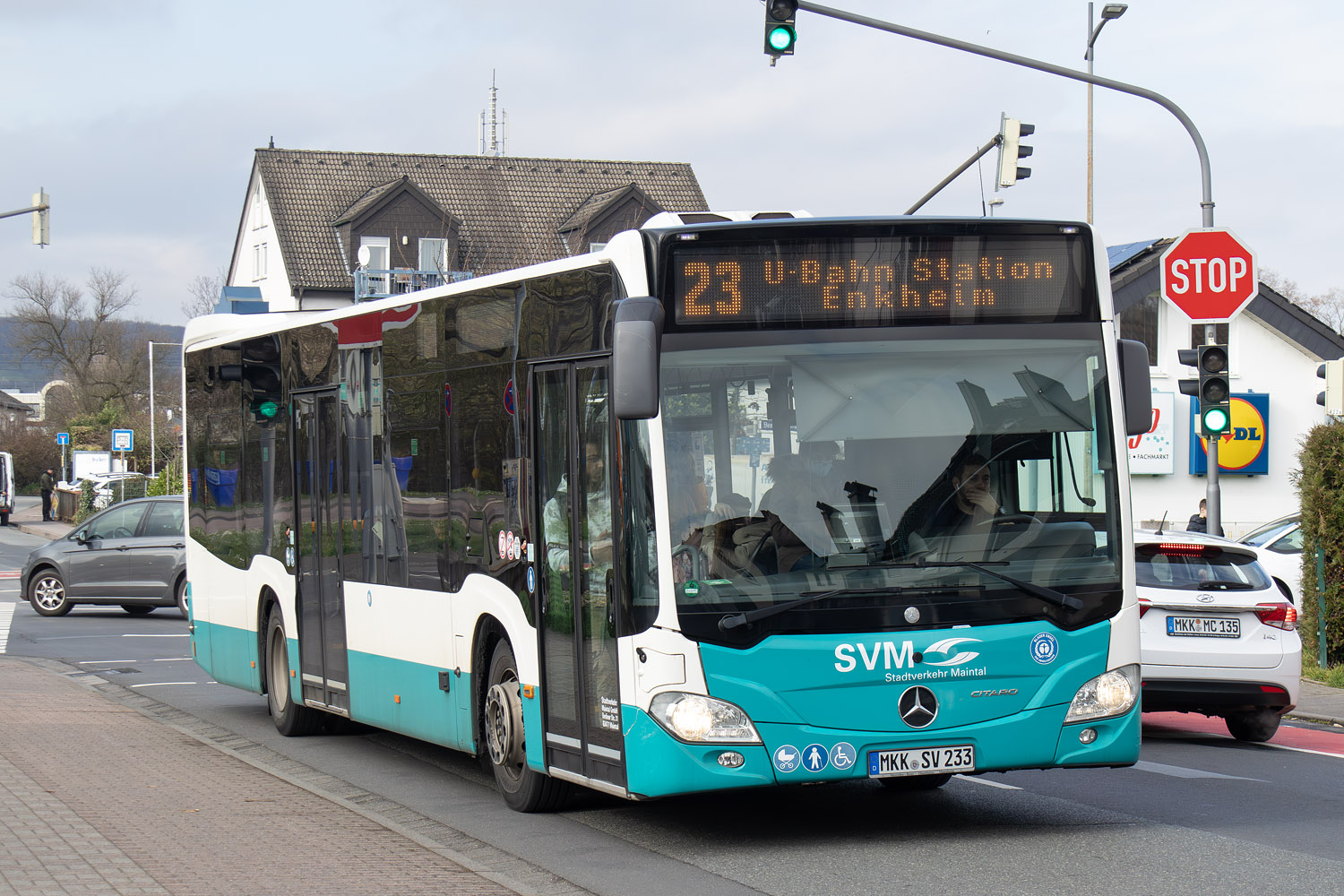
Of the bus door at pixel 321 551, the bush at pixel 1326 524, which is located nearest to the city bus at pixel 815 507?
the bus door at pixel 321 551

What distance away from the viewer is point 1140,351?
8.46 m

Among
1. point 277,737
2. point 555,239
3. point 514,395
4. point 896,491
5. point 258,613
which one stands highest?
point 555,239

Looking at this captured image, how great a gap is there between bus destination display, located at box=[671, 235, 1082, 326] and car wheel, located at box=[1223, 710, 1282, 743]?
5472 millimetres

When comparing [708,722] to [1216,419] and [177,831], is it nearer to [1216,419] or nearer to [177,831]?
[177,831]

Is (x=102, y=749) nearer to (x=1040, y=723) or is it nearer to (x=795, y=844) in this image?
(x=795, y=844)

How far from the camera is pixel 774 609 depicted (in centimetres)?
767

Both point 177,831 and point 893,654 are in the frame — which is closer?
point 893,654

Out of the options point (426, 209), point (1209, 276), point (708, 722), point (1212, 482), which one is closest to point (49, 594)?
point (1212, 482)

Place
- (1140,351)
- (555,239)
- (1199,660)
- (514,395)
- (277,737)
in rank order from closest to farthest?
(1140,351) → (514,395) → (1199,660) → (277,737) → (555,239)

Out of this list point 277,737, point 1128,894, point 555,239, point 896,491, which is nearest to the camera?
point 1128,894

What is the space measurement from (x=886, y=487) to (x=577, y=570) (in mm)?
1590

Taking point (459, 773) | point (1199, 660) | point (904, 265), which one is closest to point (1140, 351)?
point (904, 265)

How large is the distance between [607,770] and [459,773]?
3.28 metres

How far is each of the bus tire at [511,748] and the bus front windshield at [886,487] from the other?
6.14 ft
